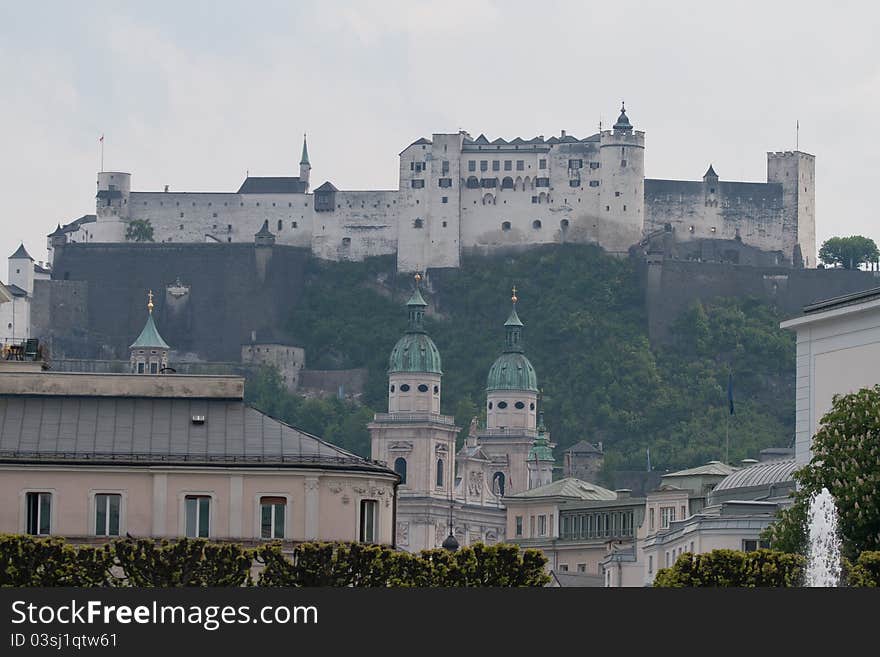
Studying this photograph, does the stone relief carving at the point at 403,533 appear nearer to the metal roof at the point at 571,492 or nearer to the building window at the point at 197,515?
the metal roof at the point at 571,492

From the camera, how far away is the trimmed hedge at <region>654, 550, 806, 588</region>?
2130 inches

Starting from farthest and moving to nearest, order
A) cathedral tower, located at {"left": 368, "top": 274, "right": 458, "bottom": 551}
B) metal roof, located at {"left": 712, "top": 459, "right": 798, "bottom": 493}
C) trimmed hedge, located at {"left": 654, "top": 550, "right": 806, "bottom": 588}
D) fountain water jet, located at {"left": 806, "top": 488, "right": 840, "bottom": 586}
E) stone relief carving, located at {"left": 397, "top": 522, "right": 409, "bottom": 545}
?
cathedral tower, located at {"left": 368, "top": 274, "right": 458, "bottom": 551} < stone relief carving, located at {"left": 397, "top": 522, "right": 409, "bottom": 545} < metal roof, located at {"left": 712, "top": 459, "right": 798, "bottom": 493} < fountain water jet, located at {"left": 806, "top": 488, "right": 840, "bottom": 586} < trimmed hedge, located at {"left": 654, "top": 550, "right": 806, "bottom": 588}

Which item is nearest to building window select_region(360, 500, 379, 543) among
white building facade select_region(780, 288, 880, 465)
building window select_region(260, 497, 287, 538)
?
building window select_region(260, 497, 287, 538)

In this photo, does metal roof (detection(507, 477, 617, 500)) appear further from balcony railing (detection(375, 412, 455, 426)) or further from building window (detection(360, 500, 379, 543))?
building window (detection(360, 500, 379, 543))

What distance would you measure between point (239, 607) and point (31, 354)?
37.1 meters

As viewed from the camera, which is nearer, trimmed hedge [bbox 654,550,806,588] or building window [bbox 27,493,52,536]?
trimmed hedge [bbox 654,550,806,588]

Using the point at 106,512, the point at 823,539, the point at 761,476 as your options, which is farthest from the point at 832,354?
the point at 106,512

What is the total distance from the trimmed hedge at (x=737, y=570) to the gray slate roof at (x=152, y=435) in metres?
10.8

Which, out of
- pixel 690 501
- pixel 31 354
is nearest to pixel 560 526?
pixel 690 501

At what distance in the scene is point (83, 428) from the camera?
64438 mm

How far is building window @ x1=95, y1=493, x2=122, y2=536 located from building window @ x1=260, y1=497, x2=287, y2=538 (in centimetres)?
308

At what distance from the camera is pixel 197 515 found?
2448 inches

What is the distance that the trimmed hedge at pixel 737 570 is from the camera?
2130 inches

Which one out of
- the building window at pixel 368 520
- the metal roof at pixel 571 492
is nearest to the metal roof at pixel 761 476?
the building window at pixel 368 520
